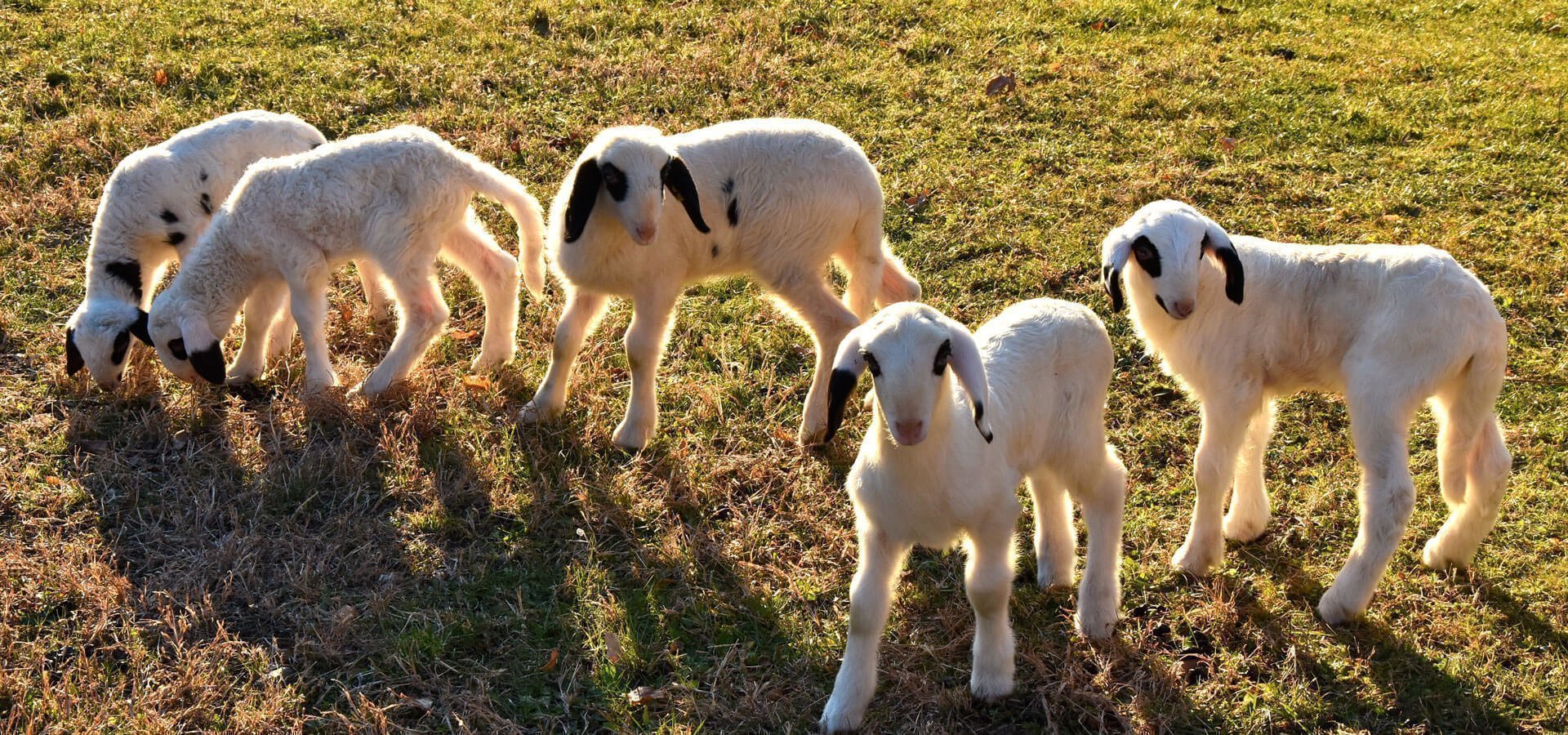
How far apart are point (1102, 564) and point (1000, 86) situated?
5.87 meters

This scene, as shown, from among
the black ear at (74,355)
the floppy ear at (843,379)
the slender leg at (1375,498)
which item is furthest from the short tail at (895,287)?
the black ear at (74,355)

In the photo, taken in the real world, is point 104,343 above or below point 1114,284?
below

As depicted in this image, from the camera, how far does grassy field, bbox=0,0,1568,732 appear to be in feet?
15.3

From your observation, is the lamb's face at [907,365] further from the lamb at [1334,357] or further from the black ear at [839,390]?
the lamb at [1334,357]

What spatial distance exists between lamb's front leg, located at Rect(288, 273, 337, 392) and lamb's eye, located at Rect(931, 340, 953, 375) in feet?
12.3

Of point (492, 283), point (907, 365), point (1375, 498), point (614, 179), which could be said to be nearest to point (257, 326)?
point (492, 283)

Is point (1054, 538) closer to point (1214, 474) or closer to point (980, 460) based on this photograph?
point (1214, 474)

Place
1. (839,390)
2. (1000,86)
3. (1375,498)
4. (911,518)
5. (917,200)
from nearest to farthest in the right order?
(839,390) < (911,518) < (1375,498) < (917,200) < (1000,86)

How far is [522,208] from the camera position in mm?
6602

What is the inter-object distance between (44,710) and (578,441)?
8.26 feet

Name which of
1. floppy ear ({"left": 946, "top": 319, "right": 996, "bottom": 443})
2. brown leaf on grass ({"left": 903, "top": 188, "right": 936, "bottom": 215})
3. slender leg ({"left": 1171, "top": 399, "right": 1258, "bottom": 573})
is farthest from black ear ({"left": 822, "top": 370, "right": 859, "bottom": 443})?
brown leaf on grass ({"left": 903, "top": 188, "right": 936, "bottom": 215})

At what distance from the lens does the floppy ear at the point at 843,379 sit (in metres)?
3.78

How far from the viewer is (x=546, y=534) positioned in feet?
18.2

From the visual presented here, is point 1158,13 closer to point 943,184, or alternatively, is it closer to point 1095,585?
point 943,184
